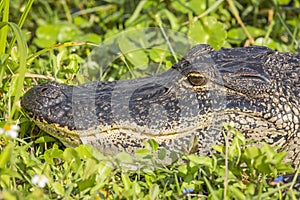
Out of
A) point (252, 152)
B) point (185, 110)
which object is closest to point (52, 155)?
point (185, 110)

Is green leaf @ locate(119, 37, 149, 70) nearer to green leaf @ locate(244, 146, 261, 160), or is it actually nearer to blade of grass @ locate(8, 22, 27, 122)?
blade of grass @ locate(8, 22, 27, 122)

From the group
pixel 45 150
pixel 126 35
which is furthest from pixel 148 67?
pixel 45 150

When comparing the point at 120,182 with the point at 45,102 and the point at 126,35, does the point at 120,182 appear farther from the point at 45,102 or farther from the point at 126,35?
the point at 126,35

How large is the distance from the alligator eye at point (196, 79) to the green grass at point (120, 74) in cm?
45

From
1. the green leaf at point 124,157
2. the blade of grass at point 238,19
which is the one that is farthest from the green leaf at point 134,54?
the green leaf at point 124,157

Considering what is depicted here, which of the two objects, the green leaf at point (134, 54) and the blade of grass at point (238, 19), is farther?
the blade of grass at point (238, 19)

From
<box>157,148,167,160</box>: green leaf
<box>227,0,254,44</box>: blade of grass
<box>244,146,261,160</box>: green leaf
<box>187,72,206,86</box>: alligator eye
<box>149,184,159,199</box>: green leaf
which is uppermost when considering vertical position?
<box>227,0,254,44</box>: blade of grass

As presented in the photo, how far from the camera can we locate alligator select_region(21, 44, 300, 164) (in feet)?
12.3

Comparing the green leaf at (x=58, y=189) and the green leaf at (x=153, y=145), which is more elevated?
the green leaf at (x=153, y=145)

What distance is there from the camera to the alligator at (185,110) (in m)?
3.76

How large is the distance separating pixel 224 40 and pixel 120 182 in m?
2.04

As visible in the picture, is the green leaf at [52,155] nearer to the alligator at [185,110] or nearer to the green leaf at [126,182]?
the alligator at [185,110]

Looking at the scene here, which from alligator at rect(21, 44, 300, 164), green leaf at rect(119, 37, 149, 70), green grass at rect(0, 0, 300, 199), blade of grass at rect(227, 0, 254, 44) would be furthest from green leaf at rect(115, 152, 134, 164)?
blade of grass at rect(227, 0, 254, 44)

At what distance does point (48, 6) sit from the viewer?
22.2 feet
